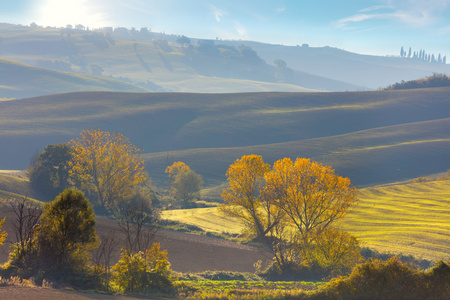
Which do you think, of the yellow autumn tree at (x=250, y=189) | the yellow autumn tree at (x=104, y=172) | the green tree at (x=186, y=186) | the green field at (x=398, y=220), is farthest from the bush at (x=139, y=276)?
the green tree at (x=186, y=186)

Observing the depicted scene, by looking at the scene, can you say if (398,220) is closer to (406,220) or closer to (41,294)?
(406,220)

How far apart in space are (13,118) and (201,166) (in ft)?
236

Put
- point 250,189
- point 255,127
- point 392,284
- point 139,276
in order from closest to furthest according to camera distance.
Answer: point 392,284
point 139,276
point 250,189
point 255,127

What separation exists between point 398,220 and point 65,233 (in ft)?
163

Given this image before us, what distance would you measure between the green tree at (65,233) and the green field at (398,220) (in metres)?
26.3

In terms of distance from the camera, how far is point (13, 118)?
148625 mm

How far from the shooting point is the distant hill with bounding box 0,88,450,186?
117938 millimetres

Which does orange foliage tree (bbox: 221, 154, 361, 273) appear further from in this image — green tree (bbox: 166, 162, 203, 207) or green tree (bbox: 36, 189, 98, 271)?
green tree (bbox: 166, 162, 203, 207)

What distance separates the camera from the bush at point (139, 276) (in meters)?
23.6

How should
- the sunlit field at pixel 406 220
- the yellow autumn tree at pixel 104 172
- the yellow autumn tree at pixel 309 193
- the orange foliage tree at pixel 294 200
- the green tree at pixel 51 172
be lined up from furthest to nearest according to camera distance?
the green tree at pixel 51 172
the yellow autumn tree at pixel 104 172
the sunlit field at pixel 406 220
the yellow autumn tree at pixel 309 193
the orange foliage tree at pixel 294 200

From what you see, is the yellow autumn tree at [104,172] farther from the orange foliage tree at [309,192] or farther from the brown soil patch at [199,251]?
the orange foliage tree at [309,192]

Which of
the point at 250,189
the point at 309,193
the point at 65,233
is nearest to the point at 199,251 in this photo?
the point at 250,189

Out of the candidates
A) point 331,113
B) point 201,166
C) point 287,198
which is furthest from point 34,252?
point 331,113

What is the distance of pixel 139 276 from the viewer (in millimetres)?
23719
